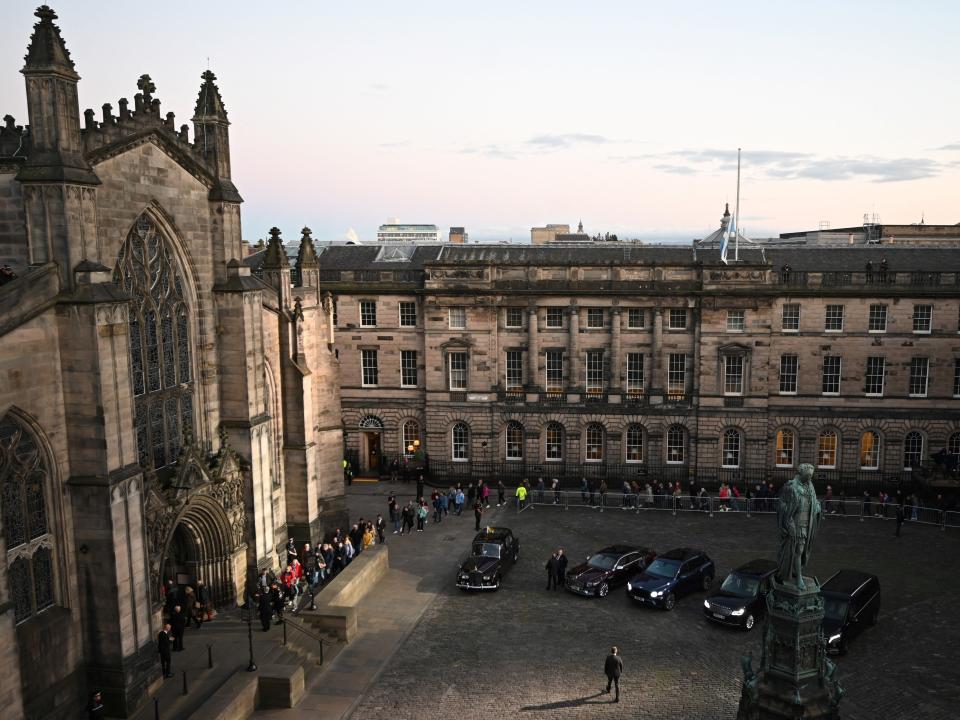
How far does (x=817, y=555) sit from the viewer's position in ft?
98.3

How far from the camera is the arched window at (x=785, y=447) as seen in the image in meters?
40.4

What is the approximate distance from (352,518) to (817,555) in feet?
63.5

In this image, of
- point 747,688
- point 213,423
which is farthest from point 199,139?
point 747,688

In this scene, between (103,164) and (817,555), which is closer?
(103,164)

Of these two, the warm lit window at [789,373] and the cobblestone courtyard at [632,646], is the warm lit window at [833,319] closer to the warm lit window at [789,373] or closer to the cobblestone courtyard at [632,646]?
the warm lit window at [789,373]

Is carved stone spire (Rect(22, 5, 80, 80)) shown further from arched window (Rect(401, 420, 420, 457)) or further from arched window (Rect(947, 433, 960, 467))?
arched window (Rect(947, 433, 960, 467))

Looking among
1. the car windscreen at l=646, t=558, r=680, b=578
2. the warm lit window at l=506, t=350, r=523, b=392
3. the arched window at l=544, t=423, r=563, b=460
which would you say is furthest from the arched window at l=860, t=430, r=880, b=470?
the car windscreen at l=646, t=558, r=680, b=578

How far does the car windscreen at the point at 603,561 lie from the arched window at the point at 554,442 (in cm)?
1463

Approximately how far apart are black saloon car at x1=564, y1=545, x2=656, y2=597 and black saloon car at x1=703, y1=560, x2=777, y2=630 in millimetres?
3003

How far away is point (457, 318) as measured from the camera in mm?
41625

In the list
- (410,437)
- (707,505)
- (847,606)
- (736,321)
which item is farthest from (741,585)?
(410,437)

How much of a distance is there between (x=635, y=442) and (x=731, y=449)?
487 centimetres

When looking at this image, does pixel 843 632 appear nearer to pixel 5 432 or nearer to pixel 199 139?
pixel 5 432

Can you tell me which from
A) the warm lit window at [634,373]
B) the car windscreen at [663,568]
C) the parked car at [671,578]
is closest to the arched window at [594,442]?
the warm lit window at [634,373]
